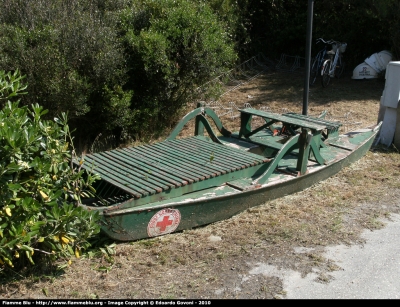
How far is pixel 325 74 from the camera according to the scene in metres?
11.5

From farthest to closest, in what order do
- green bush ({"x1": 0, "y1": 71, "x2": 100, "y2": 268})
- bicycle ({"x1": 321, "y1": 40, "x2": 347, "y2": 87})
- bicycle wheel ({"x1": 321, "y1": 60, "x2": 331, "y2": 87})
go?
bicycle ({"x1": 321, "y1": 40, "x2": 347, "y2": 87}), bicycle wheel ({"x1": 321, "y1": 60, "x2": 331, "y2": 87}), green bush ({"x1": 0, "y1": 71, "x2": 100, "y2": 268})

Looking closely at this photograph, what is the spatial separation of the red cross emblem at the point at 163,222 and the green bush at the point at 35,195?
62cm

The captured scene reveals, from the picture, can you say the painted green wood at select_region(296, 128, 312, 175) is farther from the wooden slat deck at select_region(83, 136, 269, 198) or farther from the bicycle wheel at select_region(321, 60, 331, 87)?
the bicycle wheel at select_region(321, 60, 331, 87)

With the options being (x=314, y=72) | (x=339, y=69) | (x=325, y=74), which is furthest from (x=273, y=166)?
(x=339, y=69)

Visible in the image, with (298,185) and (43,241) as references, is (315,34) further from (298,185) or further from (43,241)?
(43,241)

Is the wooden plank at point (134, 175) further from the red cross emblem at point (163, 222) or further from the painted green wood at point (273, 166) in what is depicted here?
the painted green wood at point (273, 166)

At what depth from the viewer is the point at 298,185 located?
5.82m

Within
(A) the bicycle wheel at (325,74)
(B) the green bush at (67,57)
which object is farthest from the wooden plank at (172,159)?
(A) the bicycle wheel at (325,74)

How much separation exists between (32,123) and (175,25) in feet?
14.4

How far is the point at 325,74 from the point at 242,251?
7.82 meters

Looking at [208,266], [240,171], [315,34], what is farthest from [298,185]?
[315,34]

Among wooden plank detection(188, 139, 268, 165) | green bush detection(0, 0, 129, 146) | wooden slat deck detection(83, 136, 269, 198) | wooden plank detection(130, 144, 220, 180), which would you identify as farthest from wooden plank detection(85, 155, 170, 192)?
green bush detection(0, 0, 129, 146)

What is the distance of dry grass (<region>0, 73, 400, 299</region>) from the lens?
3936 mm

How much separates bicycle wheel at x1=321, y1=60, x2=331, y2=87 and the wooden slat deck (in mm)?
6079
